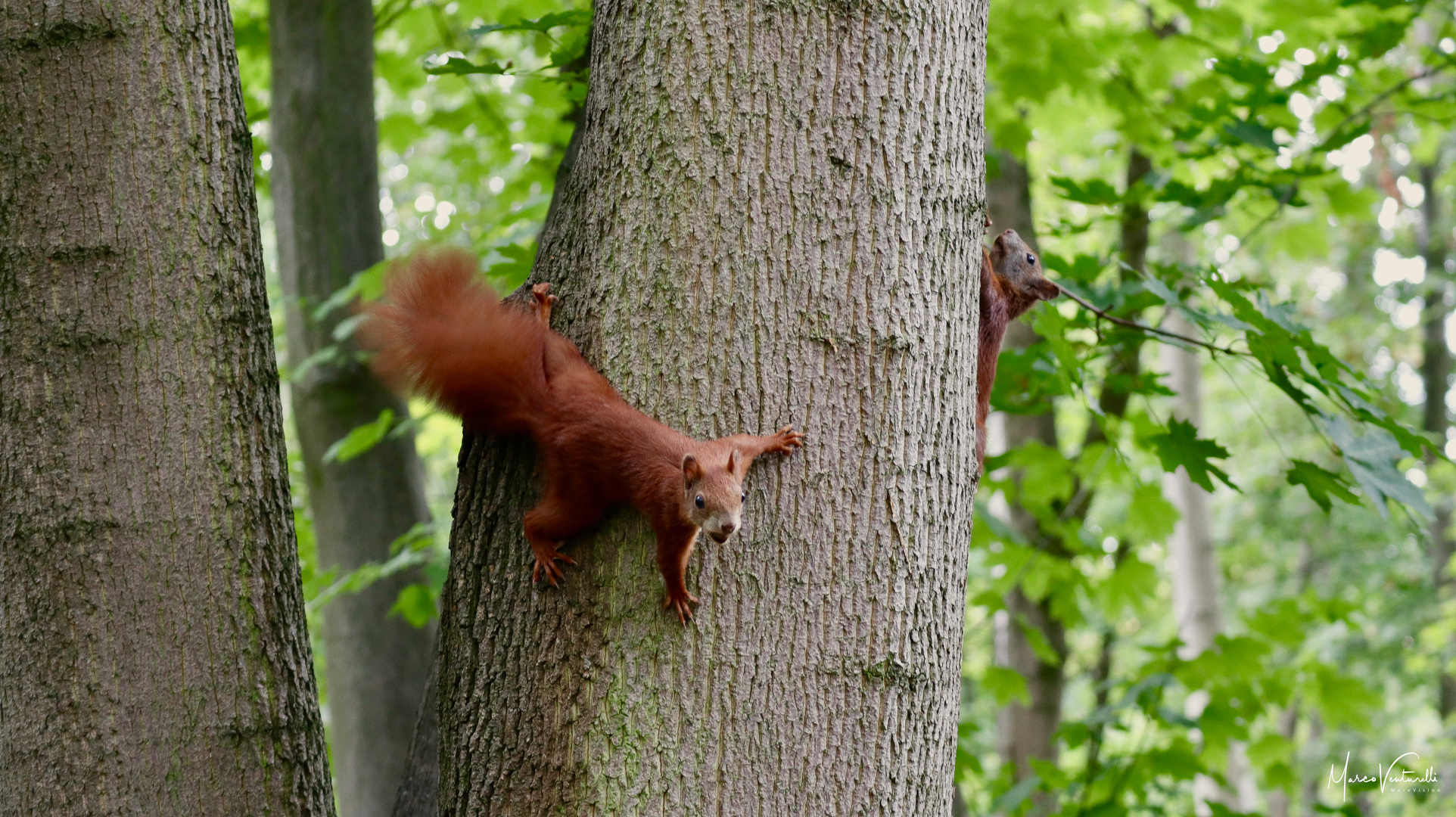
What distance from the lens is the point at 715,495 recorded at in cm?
146

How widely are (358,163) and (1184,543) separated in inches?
234

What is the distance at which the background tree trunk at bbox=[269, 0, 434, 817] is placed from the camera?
389 cm

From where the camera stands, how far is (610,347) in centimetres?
162

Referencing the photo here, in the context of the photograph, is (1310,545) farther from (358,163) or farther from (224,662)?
(224,662)

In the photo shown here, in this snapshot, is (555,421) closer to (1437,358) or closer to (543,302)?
(543,302)

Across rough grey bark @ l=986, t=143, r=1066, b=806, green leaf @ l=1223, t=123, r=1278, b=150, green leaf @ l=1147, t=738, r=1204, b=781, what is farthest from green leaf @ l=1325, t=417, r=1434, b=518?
rough grey bark @ l=986, t=143, r=1066, b=806

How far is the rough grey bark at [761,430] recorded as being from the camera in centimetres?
144

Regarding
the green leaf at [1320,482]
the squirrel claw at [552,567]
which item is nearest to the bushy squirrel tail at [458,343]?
the squirrel claw at [552,567]

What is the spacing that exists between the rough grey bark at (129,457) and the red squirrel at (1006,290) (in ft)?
A: 5.56

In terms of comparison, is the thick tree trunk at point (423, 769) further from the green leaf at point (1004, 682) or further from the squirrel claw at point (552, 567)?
the green leaf at point (1004, 682)

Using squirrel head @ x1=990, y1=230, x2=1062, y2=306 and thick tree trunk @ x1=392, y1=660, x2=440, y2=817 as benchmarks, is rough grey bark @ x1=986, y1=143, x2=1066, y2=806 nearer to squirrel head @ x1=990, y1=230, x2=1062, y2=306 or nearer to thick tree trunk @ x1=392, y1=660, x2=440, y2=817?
squirrel head @ x1=990, y1=230, x2=1062, y2=306

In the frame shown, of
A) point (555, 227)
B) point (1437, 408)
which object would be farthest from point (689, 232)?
point (1437, 408)

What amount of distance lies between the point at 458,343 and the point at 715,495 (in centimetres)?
62

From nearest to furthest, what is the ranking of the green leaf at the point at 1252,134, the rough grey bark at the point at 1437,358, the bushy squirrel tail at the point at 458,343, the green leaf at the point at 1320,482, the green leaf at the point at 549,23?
1. the bushy squirrel tail at the point at 458,343
2. the green leaf at the point at 1320,482
3. the green leaf at the point at 549,23
4. the green leaf at the point at 1252,134
5. the rough grey bark at the point at 1437,358
